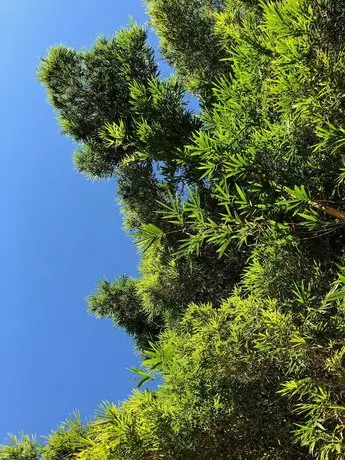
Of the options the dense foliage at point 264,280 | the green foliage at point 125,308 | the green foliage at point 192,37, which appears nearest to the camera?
the dense foliage at point 264,280

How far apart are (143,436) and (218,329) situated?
71 cm

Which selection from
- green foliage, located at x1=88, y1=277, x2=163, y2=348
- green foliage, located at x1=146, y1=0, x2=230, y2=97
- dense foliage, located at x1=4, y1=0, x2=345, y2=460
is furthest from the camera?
green foliage, located at x1=88, y1=277, x2=163, y2=348

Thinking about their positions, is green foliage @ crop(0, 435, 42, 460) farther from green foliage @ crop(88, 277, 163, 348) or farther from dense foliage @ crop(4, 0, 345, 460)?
green foliage @ crop(88, 277, 163, 348)

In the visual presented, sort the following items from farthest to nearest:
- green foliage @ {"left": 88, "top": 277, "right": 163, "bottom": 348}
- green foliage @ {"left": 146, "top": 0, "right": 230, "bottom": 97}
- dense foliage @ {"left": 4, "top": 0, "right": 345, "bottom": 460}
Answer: green foliage @ {"left": 88, "top": 277, "right": 163, "bottom": 348} → green foliage @ {"left": 146, "top": 0, "right": 230, "bottom": 97} → dense foliage @ {"left": 4, "top": 0, "right": 345, "bottom": 460}

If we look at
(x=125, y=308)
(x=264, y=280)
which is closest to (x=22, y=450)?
(x=264, y=280)

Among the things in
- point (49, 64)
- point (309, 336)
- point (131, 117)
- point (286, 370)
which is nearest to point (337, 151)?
point (309, 336)

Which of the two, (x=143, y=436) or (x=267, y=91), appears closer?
(x=143, y=436)

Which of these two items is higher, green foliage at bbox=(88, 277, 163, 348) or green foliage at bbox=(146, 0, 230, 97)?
green foliage at bbox=(146, 0, 230, 97)

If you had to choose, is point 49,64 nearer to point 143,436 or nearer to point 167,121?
point 167,121

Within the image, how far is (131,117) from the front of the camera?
3.79 m

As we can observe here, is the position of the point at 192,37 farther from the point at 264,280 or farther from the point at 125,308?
the point at 125,308

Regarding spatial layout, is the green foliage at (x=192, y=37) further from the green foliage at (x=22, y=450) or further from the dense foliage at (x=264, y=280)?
the green foliage at (x=22, y=450)

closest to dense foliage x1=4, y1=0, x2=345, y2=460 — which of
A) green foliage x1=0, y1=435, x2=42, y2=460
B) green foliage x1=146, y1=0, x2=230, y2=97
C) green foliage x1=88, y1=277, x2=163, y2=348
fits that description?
green foliage x1=0, y1=435, x2=42, y2=460

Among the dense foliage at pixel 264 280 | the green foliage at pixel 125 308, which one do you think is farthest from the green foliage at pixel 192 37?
the green foliage at pixel 125 308
